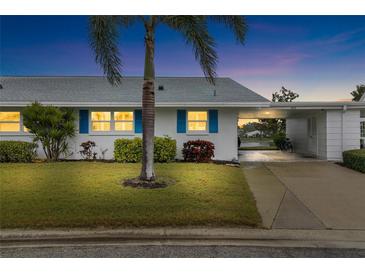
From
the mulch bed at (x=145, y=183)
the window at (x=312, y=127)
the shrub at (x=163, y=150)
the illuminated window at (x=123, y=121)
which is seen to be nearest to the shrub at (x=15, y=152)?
the illuminated window at (x=123, y=121)

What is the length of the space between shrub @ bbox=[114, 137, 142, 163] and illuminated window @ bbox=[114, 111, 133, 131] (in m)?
1.47

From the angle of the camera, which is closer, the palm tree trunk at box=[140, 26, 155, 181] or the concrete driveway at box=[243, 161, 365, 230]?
the concrete driveway at box=[243, 161, 365, 230]

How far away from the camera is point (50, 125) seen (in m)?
12.2

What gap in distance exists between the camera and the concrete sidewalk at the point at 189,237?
4.41 metres

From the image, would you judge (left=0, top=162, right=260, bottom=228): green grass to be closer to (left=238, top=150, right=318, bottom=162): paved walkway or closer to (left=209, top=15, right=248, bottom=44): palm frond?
(left=209, top=15, right=248, bottom=44): palm frond

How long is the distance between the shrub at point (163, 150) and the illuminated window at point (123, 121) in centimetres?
210

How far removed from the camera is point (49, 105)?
12609 mm

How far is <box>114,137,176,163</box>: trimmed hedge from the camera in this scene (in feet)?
39.7

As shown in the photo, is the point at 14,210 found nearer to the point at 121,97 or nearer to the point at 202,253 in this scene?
the point at 202,253

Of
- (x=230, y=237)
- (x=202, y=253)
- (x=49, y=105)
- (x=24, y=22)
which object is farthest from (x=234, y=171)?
(x=24, y=22)

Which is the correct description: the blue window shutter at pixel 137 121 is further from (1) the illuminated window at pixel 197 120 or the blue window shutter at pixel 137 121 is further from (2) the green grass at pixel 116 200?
(2) the green grass at pixel 116 200

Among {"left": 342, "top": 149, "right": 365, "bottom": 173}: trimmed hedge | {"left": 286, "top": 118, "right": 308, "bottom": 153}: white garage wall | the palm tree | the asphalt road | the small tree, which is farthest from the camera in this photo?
{"left": 286, "top": 118, "right": 308, "bottom": 153}: white garage wall

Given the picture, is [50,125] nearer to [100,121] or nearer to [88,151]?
[88,151]

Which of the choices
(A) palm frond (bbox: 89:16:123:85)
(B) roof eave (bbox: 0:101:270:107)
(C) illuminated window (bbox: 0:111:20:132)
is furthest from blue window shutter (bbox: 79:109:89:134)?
(A) palm frond (bbox: 89:16:123:85)
